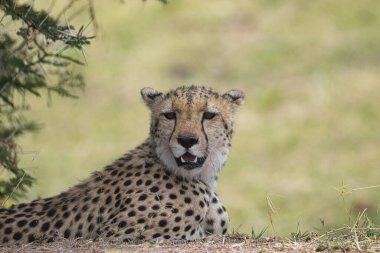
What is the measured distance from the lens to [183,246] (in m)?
4.90

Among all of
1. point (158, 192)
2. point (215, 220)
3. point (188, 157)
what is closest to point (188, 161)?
point (188, 157)

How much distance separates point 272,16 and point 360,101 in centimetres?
264

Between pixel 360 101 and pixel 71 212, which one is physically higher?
pixel 360 101

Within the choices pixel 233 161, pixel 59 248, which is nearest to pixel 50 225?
pixel 59 248

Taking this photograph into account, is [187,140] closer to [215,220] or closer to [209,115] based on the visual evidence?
[209,115]

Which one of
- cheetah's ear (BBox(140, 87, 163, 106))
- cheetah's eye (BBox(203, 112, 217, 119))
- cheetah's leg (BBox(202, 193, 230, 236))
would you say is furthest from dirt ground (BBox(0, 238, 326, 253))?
cheetah's ear (BBox(140, 87, 163, 106))

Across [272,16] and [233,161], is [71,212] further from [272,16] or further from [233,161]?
[272,16]

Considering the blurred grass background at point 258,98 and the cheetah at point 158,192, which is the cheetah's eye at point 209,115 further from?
the blurred grass background at point 258,98

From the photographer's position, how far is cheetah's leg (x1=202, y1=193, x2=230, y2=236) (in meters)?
5.72

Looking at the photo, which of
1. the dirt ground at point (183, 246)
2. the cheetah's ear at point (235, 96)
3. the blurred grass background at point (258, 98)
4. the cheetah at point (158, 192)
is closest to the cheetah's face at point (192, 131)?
the cheetah at point (158, 192)

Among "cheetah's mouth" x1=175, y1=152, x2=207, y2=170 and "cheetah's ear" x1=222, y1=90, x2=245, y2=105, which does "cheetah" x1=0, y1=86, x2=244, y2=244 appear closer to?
"cheetah's mouth" x1=175, y1=152, x2=207, y2=170

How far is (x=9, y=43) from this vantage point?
6.51 m

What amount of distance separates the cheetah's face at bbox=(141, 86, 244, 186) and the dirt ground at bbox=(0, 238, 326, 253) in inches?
27.0

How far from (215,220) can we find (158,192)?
1.21 ft
